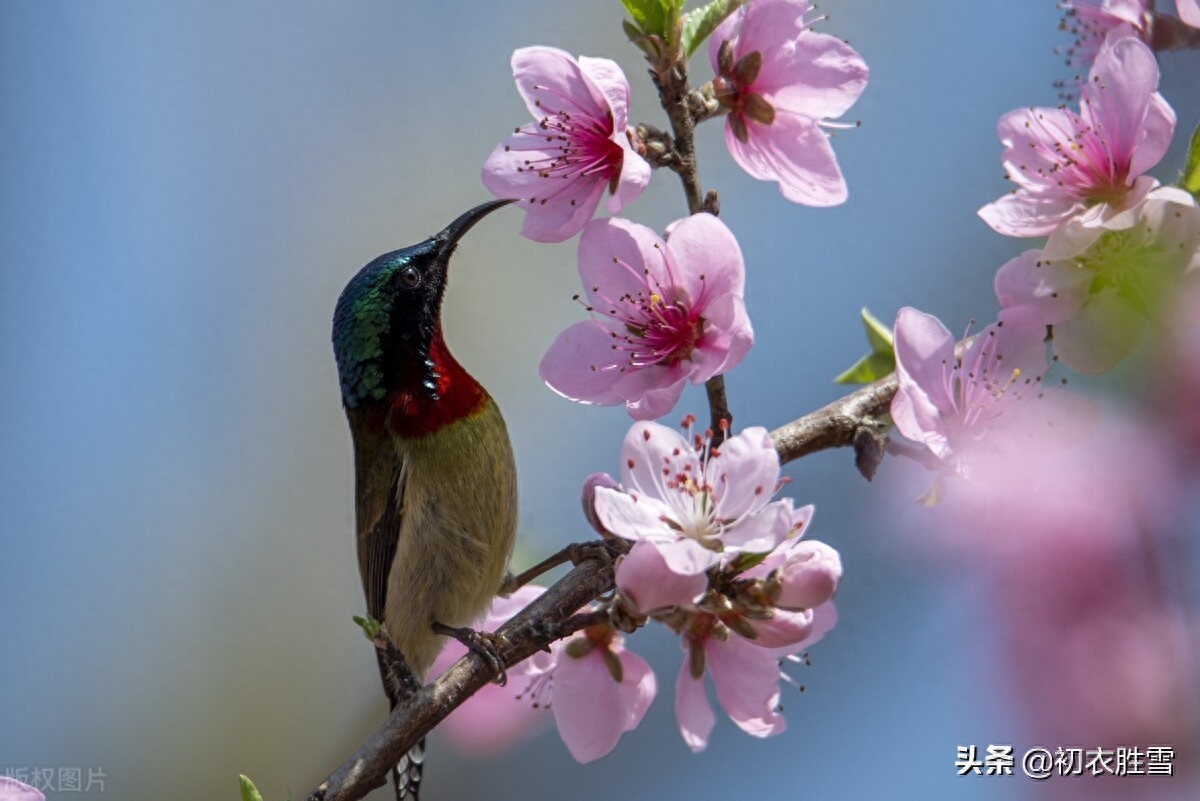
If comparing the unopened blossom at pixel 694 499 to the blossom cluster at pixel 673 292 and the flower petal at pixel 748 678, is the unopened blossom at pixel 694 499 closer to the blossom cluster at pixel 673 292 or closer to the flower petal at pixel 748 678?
the blossom cluster at pixel 673 292

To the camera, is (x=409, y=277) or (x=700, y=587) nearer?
(x=700, y=587)

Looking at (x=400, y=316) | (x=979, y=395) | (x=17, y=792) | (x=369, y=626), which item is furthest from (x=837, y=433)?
(x=400, y=316)

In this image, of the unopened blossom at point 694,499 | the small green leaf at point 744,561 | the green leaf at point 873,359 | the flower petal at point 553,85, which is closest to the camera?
the unopened blossom at point 694,499

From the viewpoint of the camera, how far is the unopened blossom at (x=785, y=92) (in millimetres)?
1524

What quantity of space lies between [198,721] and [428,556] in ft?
7.63

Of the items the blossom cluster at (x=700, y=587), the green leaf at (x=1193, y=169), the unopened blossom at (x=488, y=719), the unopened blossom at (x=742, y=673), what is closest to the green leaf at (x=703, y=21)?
the blossom cluster at (x=700, y=587)

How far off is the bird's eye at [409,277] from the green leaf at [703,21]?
1.11 m

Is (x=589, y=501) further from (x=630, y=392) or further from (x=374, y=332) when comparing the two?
(x=374, y=332)

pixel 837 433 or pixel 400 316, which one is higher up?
pixel 400 316

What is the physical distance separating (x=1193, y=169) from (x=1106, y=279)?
0.17 metres

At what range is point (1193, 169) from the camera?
4.87 feet

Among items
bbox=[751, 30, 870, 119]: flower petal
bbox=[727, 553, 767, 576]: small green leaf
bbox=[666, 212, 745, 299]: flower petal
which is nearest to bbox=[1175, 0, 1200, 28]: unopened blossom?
bbox=[751, 30, 870, 119]: flower petal

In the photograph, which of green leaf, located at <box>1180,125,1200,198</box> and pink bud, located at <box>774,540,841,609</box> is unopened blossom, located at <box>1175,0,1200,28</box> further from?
pink bud, located at <box>774,540,841,609</box>

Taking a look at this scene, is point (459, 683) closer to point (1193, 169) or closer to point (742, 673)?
point (742, 673)
